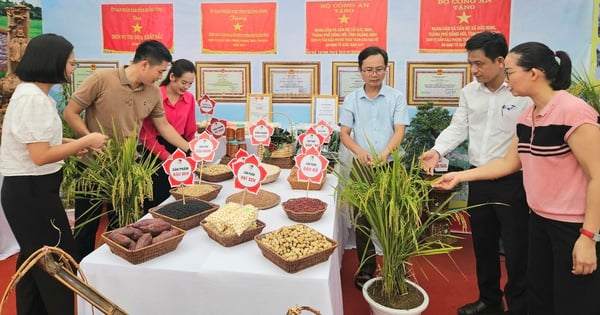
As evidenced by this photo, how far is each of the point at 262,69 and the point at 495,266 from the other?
8.87 ft

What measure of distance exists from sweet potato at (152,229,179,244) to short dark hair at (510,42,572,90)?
1.52 metres

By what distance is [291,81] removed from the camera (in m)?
4.23

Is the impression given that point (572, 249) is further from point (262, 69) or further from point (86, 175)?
point (262, 69)

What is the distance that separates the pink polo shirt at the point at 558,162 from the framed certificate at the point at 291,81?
8.56 feet

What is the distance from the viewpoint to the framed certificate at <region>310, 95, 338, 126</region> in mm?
4090

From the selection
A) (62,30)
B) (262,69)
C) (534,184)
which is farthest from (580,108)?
(62,30)

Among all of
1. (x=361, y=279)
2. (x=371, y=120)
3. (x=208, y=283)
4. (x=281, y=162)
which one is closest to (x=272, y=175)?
(x=281, y=162)

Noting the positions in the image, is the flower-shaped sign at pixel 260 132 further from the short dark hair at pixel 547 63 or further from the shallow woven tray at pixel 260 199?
the short dark hair at pixel 547 63

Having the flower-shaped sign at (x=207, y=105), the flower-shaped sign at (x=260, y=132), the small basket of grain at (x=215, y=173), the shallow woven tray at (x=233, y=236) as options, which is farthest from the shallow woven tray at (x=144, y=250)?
the flower-shaped sign at (x=207, y=105)

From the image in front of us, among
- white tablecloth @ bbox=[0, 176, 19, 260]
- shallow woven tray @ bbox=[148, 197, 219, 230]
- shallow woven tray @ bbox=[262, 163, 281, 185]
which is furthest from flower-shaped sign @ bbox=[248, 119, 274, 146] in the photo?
white tablecloth @ bbox=[0, 176, 19, 260]

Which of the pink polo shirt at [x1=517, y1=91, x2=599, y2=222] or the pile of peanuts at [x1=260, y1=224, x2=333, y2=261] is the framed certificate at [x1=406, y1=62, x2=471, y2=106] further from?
the pile of peanuts at [x1=260, y1=224, x2=333, y2=261]

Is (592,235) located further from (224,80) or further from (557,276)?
(224,80)

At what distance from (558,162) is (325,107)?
2.57 metres

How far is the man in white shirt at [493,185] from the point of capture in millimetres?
2303
